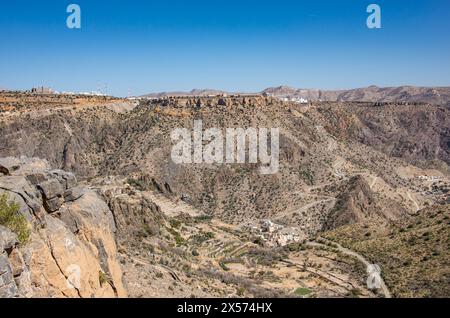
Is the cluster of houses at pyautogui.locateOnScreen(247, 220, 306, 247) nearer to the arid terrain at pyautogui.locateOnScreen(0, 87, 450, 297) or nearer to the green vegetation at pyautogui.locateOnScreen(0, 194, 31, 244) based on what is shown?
the arid terrain at pyautogui.locateOnScreen(0, 87, 450, 297)

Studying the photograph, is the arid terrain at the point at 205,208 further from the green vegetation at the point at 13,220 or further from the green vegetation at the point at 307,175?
the green vegetation at the point at 307,175

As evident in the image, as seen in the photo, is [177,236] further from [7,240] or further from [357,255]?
[7,240]

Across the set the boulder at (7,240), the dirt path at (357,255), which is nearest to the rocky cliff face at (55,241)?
the boulder at (7,240)

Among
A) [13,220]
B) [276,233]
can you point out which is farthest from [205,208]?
[13,220]

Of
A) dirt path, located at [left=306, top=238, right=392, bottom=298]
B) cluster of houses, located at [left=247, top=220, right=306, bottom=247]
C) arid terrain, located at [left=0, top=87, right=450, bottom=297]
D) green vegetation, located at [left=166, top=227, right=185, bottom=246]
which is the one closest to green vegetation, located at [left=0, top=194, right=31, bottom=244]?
arid terrain, located at [left=0, top=87, right=450, bottom=297]
